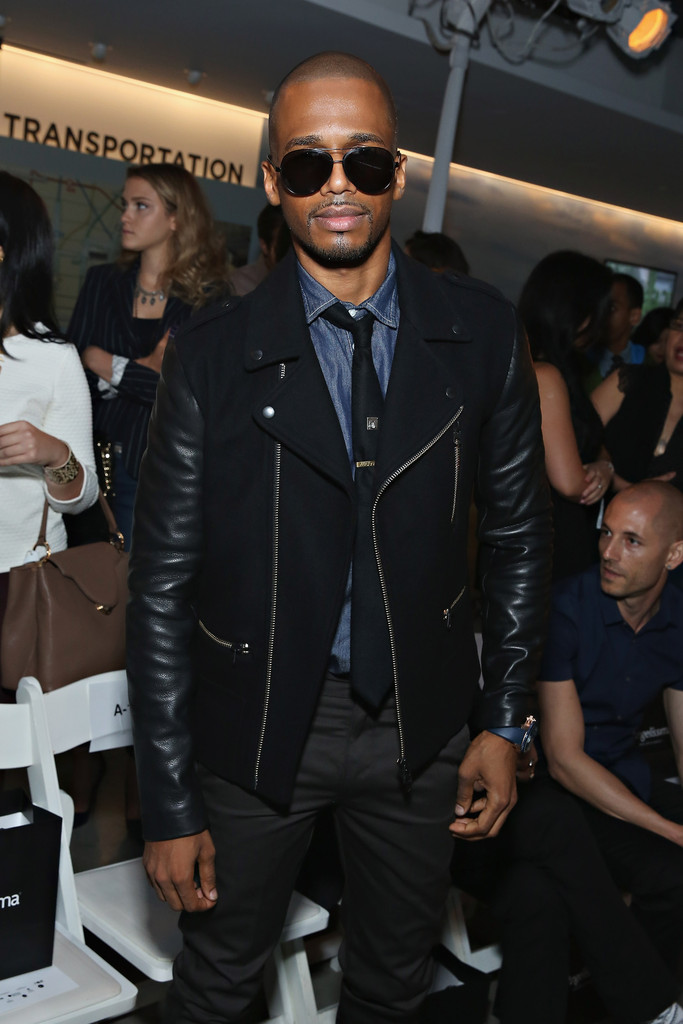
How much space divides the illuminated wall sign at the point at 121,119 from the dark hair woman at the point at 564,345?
2.79 m

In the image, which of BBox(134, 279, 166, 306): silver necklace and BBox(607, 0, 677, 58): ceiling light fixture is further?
BBox(607, 0, 677, 58): ceiling light fixture

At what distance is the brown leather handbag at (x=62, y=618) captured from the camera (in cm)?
243

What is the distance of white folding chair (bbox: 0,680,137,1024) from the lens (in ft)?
5.19

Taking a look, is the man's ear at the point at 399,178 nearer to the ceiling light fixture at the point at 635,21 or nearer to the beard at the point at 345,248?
the beard at the point at 345,248

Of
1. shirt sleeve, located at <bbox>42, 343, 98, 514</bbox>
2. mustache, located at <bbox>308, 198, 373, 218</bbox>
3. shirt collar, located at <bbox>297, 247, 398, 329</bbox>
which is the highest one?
mustache, located at <bbox>308, 198, 373, 218</bbox>

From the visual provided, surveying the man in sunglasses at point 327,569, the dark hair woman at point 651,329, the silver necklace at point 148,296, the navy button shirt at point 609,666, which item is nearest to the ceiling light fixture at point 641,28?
the dark hair woman at point 651,329

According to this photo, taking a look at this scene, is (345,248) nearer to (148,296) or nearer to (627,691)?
(627,691)

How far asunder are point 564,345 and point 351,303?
72.1 inches

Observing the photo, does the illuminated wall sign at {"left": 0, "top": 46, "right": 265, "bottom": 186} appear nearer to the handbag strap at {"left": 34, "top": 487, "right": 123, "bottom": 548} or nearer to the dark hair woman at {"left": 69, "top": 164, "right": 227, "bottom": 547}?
the dark hair woman at {"left": 69, "top": 164, "right": 227, "bottom": 547}

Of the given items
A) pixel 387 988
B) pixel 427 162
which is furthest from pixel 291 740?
pixel 427 162

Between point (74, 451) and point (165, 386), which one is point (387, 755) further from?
point (74, 451)

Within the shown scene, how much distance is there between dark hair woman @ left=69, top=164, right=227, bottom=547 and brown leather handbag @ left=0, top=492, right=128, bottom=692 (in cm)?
75

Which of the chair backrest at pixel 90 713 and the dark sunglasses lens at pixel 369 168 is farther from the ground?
the dark sunglasses lens at pixel 369 168

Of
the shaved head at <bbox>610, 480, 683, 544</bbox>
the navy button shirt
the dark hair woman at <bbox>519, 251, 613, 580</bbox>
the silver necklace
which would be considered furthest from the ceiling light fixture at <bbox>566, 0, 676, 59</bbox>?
the navy button shirt
